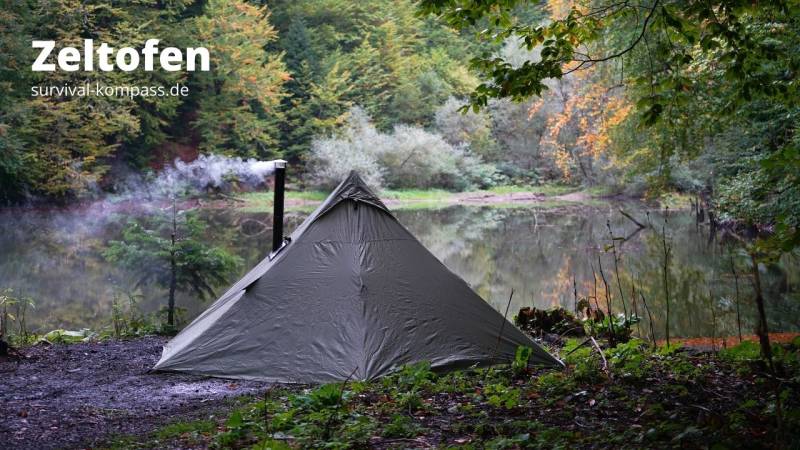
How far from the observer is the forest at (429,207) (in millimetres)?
4910

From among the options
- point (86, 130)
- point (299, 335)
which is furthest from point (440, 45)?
point (299, 335)

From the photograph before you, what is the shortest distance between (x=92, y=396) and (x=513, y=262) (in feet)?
48.5

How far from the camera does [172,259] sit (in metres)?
10.4

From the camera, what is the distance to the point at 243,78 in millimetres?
36344

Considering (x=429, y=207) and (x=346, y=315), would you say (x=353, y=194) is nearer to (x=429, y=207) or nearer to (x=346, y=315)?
(x=346, y=315)

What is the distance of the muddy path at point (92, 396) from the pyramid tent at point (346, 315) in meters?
0.37

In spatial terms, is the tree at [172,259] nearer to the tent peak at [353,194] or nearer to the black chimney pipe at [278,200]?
the black chimney pipe at [278,200]

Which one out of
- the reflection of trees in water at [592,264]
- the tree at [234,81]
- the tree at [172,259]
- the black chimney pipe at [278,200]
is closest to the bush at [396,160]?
the tree at [234,81]

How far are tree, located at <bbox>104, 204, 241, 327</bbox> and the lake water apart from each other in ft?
2.52

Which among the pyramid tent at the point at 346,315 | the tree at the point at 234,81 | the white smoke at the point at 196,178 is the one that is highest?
the tree at the point at 234,81

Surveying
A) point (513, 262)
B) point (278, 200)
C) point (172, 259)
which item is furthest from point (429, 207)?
point (278, 200)

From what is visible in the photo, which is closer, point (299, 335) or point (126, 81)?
point (299, 335)

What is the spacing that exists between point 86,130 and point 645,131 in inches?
867

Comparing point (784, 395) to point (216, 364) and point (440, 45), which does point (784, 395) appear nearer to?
point (216, 364)
